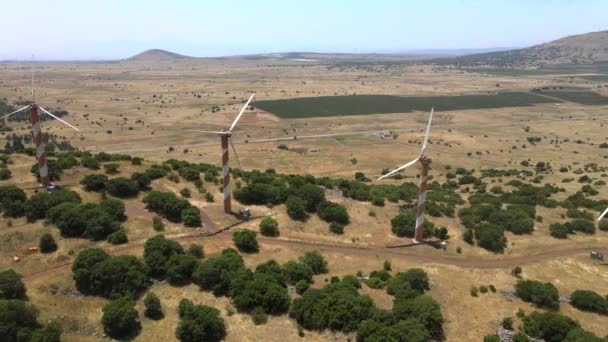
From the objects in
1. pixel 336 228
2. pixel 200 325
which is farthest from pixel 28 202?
pixel 336 228

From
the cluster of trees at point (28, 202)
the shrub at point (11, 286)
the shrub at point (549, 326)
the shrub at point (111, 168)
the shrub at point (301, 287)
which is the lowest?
the shrub at point (549, 326)

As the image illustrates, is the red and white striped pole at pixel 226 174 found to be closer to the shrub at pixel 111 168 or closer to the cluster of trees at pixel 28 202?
the cluster of trees at pixel 28 202

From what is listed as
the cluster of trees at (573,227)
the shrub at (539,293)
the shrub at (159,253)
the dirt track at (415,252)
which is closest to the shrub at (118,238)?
the dirt track at (415,252)

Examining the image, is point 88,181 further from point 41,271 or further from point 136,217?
point 41,271

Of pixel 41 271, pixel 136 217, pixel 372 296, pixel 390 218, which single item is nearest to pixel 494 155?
pixel 390 218

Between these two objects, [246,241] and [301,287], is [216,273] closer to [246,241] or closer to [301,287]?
[246,241]
